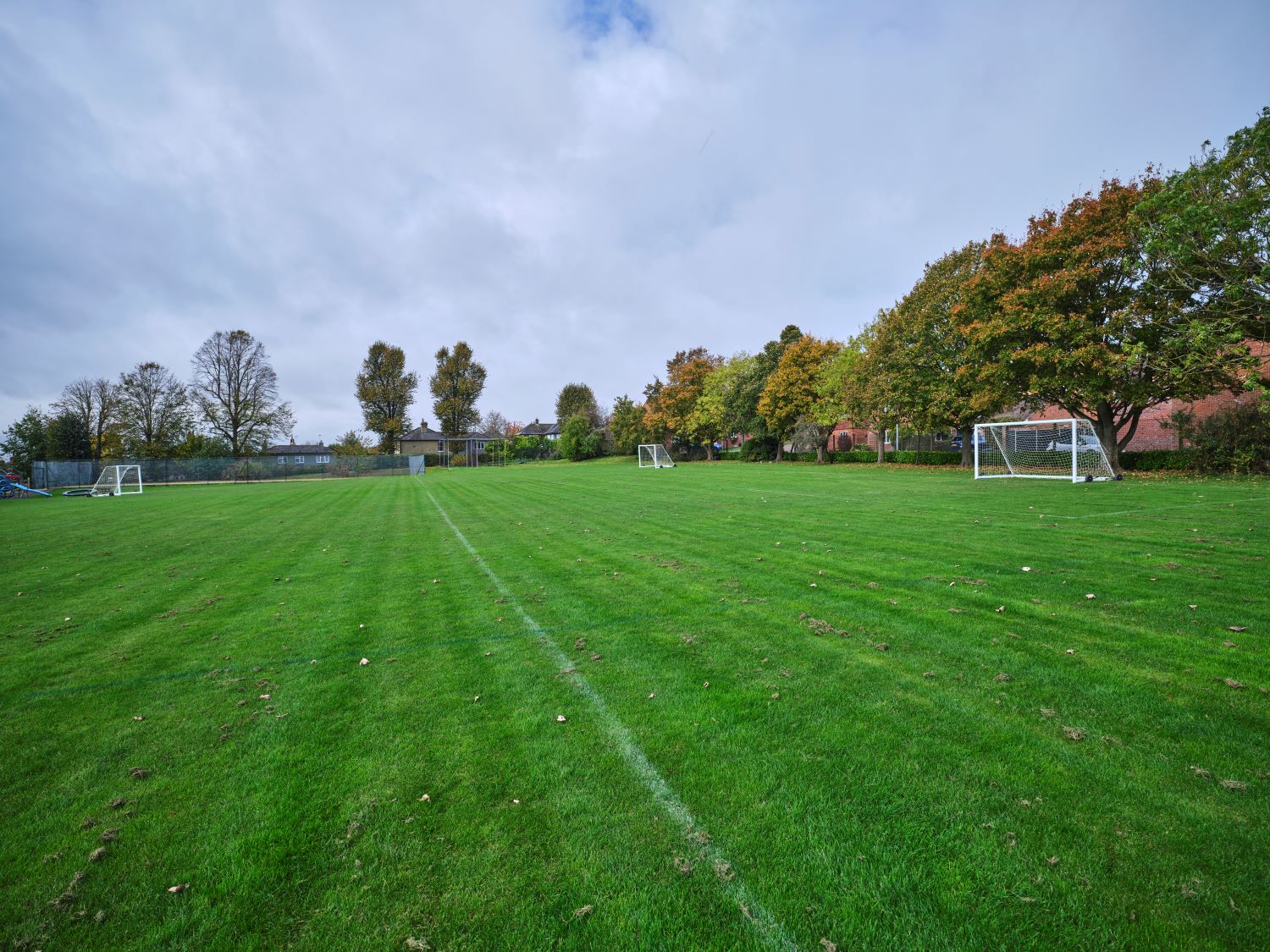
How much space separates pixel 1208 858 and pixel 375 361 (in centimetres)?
8878

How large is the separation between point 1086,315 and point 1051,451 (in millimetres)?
5593

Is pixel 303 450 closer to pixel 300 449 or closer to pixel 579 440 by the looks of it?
pixel 300 449

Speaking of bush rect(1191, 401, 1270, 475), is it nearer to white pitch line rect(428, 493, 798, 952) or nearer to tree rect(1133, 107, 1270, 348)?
tree rect(1133, 107, 1270, 348)

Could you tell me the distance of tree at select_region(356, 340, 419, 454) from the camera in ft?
259

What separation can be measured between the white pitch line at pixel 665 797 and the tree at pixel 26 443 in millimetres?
64739

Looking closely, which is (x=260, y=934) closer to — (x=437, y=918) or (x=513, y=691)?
(x=437, y=918)

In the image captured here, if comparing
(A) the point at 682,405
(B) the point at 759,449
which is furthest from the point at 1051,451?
(A) the point at 682,405

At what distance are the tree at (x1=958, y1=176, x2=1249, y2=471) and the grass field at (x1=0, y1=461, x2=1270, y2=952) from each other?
17181 mm

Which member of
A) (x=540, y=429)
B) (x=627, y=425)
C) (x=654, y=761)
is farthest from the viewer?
(x=540, y=429)

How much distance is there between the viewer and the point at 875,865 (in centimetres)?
227

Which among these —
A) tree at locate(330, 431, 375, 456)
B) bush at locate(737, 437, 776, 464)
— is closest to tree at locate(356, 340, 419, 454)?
tree at locate(330, 431, 375, 456)

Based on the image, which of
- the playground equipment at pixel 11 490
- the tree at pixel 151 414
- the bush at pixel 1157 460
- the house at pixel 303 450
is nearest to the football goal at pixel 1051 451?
the bush at pixel 1157 460

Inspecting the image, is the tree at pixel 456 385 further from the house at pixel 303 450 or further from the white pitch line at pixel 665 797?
the white pitch line at pixel 665 797

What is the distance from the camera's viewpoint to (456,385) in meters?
87.6
